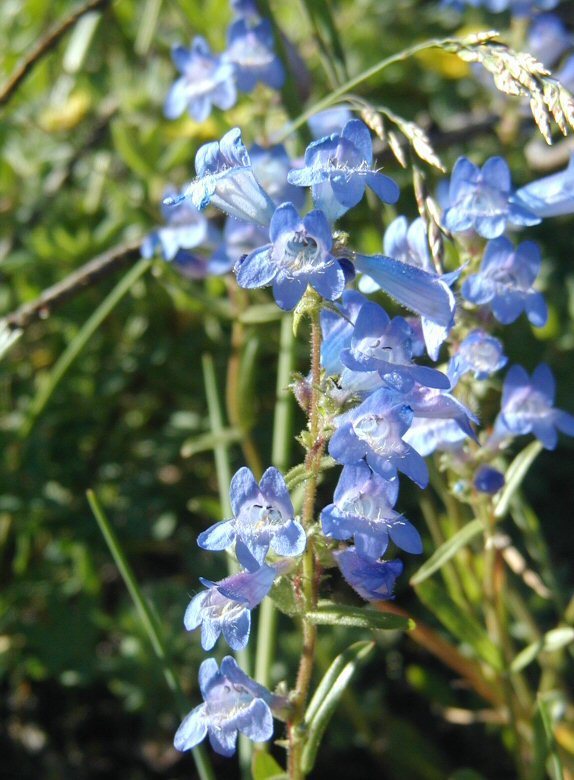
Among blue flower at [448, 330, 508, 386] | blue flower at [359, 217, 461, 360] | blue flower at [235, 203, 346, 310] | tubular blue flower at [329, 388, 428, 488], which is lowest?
blue flower at [448, 330, 508, 386]

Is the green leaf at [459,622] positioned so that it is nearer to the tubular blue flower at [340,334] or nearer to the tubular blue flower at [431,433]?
the tubular blue flower at [431,433]

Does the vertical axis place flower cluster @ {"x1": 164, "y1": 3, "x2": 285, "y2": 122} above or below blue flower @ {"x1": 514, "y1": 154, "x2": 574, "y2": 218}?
above

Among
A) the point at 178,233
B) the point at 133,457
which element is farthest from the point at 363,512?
A: the point at 133,457

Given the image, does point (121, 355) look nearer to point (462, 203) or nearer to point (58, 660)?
point (58, 660)

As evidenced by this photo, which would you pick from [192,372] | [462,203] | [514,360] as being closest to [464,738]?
[514,360]

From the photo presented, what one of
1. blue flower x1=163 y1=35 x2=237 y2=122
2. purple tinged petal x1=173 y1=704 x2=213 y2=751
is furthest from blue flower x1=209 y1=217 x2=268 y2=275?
purple tinged petal x1=173 y1=704 x2=213 y2=751

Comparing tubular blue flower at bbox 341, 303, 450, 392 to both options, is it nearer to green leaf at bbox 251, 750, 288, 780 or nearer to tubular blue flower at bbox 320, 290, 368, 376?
tubular blue flower at bbox 320, 290, 368, 376
